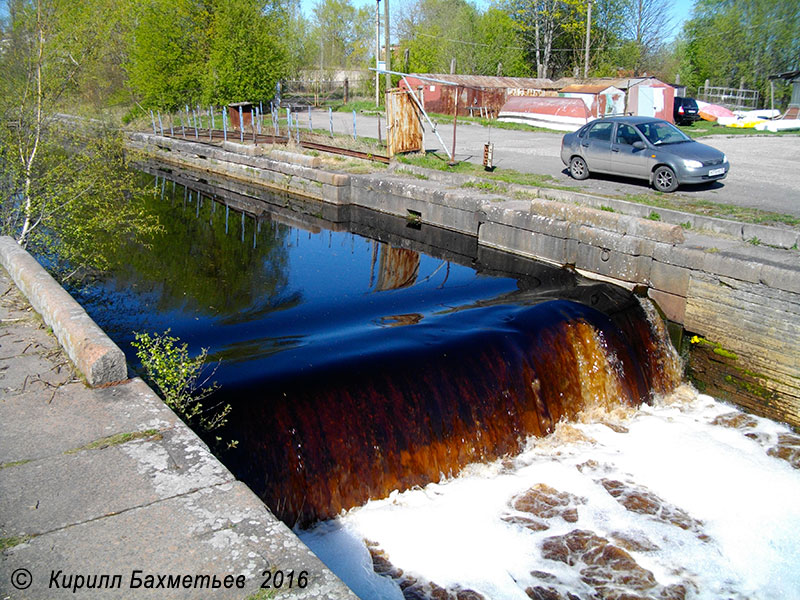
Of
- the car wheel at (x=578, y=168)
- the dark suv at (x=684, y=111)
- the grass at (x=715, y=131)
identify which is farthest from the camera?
the dark suv at (x=684, y=111)

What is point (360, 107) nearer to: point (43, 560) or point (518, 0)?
point (518, 0)

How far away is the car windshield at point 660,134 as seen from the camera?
13.3 metres

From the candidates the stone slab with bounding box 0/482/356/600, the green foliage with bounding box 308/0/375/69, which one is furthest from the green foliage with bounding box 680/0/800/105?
the stone slab with bounding box 0/482/356/600

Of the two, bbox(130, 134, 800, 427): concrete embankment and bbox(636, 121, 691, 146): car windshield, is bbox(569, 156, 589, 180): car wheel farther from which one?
bbox(130, 134, 800, 427): concrete embankment

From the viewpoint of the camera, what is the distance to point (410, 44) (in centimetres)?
5606

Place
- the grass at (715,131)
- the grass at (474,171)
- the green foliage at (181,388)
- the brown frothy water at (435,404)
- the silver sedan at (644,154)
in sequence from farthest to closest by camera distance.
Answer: the grass at (715,131) → the grass at (474,171) → the silver sedan at (644,154) → the brown frothy water at (435,404) → the green foliage at (181,388)

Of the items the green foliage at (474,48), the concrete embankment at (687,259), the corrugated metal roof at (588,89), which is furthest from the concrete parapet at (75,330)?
the green foliage at (474,48)

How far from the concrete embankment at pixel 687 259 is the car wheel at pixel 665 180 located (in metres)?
2.15

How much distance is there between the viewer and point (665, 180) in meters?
12.9

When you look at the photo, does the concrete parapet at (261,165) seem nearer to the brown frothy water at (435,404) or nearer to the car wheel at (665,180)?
the car wheel at (665,180)

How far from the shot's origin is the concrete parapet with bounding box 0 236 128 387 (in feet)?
16.0

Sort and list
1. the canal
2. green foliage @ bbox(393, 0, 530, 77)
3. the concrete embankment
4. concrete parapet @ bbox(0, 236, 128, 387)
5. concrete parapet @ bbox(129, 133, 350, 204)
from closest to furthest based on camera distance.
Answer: concrete parapet @ bbox(0, 236, 128, 387)
the canal
the concrete embankment
concrete parapet @ bbox(129, 133, 350, 204)
green foliage @ bbox(393, 0, 530, 77)

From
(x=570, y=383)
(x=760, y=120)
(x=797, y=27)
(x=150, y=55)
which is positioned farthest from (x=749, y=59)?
(x=570, y=383)

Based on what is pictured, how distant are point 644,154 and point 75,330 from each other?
1129 centimetres
